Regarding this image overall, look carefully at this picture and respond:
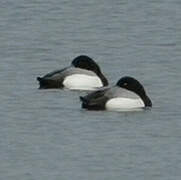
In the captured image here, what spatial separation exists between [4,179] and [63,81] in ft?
31.8

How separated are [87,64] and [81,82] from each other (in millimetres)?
443

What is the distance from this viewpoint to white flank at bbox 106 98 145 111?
3294cm

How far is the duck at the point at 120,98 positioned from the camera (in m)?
32.8

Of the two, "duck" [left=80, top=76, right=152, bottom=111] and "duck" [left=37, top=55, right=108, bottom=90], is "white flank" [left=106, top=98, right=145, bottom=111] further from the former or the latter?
"duck" [left=37, top=55, right=108, bottom=90]

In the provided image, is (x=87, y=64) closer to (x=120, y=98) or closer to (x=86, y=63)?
(x=86, y=63)

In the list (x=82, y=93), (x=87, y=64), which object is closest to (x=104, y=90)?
(x=82, y=93)

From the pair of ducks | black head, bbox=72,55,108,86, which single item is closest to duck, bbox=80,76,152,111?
the pair of ducks

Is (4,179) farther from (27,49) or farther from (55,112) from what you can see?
(27,49)

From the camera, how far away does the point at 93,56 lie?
40.1 m

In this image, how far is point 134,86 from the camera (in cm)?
3341

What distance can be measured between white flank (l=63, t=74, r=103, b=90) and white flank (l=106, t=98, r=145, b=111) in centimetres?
263

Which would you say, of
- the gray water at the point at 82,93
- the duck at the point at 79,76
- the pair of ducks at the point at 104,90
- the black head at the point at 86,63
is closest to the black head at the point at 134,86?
the pair of ducks at the point at 104,90

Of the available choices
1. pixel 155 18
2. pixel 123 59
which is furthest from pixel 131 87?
pixel 155 18

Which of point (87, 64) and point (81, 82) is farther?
point (87, 64)
